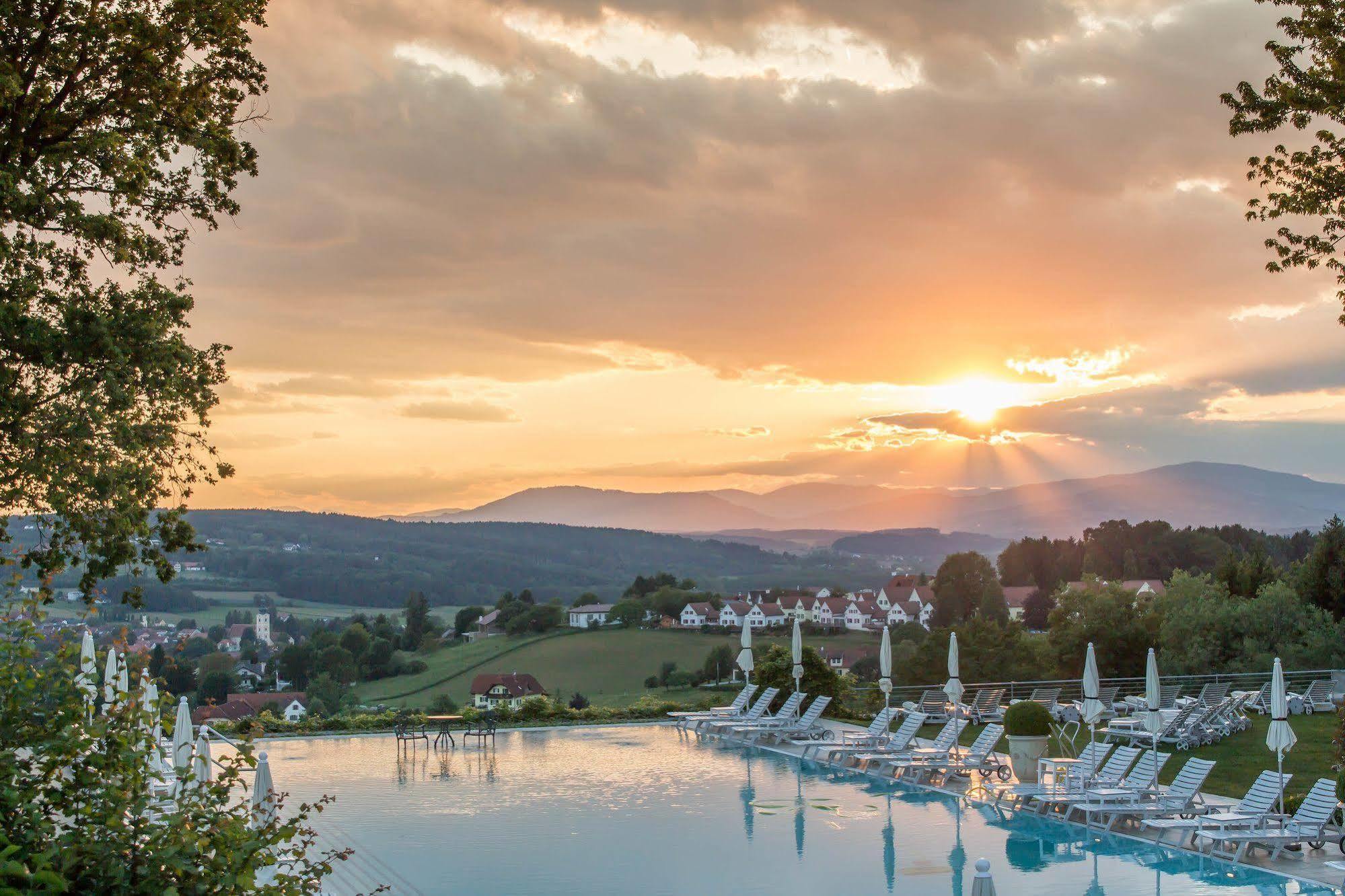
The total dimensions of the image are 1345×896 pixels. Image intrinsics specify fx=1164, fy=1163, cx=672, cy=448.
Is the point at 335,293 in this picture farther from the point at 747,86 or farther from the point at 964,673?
the point at 964,673

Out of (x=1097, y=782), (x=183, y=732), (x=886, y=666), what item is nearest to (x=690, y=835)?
(x=1097, y=782)

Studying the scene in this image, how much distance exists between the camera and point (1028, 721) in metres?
13.8

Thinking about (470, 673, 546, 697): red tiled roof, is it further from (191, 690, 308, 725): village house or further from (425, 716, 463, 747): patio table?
(425, 716, 463, 747): patio table

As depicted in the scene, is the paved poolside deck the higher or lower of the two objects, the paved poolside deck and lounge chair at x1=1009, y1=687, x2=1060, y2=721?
the lower

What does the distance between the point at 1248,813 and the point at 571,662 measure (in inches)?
1401

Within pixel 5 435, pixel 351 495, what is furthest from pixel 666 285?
pixel 351 495

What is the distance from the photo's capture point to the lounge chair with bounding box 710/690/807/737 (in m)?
18.8

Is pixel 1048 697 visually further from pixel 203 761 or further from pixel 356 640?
pixel 356 640

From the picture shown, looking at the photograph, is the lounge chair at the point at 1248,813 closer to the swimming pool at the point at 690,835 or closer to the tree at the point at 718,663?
the swimming pool at the point at 690,835

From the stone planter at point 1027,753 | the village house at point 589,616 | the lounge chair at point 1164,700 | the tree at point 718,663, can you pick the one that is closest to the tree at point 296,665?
the village house at point 589,616

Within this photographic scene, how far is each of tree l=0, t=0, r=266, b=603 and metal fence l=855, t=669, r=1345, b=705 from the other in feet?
47.5

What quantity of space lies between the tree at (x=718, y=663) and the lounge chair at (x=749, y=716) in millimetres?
17981

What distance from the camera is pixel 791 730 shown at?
1856 centimetres

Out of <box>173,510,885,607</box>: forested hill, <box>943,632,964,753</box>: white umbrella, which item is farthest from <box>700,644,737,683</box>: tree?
<box>943,632,964,753</box>: white umbrella
